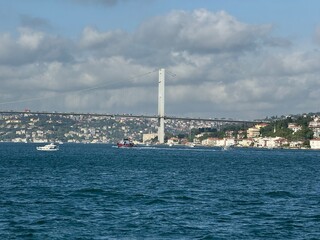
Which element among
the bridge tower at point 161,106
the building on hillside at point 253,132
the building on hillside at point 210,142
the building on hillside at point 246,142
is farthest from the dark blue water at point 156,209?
the building on hillside at point 253,132

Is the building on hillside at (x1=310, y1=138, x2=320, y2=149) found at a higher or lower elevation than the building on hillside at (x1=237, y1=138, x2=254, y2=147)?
lower

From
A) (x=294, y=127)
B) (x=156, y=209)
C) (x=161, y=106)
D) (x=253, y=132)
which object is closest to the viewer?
(x=156, y=209)

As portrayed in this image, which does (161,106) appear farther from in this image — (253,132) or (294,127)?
(253,132)

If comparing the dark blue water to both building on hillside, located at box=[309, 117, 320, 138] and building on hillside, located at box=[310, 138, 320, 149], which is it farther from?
building on hillside, located at box=[309, 117, 320, 138]

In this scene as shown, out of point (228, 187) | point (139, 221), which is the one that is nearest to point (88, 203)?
point (139, 221)

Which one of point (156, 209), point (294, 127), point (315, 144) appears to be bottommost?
point (156, 209)

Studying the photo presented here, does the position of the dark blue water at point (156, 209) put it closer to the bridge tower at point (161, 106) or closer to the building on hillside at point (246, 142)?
the bridge tower at point (161, 106)

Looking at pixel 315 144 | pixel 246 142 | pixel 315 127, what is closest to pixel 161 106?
pixel 315 144

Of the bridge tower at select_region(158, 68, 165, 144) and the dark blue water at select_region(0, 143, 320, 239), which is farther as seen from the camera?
the bridge tower at select_region(158, 68, 165, 144)

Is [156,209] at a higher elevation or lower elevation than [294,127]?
lower

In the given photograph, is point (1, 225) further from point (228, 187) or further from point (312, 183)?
point (312, 183)

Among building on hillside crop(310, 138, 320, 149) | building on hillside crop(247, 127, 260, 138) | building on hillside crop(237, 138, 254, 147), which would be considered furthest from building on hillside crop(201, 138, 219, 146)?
building on hillside crop(310, 138, 320, 149)
